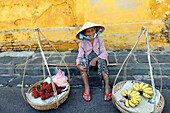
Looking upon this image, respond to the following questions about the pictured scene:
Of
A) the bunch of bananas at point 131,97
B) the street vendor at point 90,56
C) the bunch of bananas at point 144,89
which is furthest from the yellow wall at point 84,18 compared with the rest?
the bunch of bananas at point 131,97

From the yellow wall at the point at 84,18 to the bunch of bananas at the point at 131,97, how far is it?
1956 millimetres

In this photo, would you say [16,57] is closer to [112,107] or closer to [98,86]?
[98,86]

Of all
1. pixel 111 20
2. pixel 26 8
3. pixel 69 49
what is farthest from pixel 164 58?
pixel 26 8

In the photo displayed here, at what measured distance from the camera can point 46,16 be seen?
3760mm

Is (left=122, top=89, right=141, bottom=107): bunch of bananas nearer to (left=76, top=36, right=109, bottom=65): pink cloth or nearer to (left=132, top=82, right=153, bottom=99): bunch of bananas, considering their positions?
(left=132, top=82, right=153, bottom=99): bunch of bananas

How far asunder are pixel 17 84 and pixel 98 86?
182cm

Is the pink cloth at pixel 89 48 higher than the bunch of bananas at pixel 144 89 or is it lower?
higher

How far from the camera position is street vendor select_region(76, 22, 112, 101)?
7.64 ft

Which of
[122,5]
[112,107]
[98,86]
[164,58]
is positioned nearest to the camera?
[112,107]

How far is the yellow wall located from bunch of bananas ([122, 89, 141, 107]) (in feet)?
6.42

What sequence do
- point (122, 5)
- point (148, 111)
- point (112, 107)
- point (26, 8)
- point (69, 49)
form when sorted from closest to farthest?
1. point (148, 111)
2. point (112, 107)
3. point (122, 5)
4. point (26, 8)
5. point (69, 49)

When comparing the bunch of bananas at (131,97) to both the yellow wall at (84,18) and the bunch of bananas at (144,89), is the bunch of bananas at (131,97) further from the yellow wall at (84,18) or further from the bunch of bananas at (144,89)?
the yellow wall at (84,18)

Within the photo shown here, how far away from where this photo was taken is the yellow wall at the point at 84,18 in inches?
134

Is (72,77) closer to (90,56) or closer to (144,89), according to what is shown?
(90,56)
